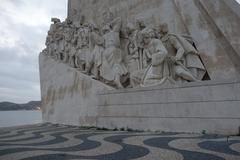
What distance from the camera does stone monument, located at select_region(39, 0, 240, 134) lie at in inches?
274

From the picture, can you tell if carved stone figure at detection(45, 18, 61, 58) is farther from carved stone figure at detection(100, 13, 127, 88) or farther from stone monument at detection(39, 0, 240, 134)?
carved stone figure at detection(100, 13, 127, 88)

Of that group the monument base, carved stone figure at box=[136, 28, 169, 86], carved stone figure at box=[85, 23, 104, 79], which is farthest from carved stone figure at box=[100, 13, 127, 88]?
carved stone figure at box=[136, 28, 169, 86]

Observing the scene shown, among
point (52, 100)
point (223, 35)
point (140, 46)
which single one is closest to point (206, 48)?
point (223, 35)

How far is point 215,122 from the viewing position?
260 inches

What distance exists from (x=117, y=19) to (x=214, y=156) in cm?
784

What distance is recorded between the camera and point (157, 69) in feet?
27.3

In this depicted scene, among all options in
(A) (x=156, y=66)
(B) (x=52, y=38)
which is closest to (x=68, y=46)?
(B) (x=52, y=38)

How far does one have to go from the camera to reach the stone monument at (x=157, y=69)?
6.97 metres

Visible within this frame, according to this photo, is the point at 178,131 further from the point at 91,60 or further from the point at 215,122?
the point at 91,60

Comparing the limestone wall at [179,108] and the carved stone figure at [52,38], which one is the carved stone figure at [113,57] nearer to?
the limestone wall at [179,108]

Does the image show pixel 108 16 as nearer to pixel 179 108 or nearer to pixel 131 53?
pixel 131 53

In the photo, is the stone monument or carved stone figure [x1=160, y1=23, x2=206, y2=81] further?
carved stone figure [x1=160, y1=23, x2=206, y2=81]

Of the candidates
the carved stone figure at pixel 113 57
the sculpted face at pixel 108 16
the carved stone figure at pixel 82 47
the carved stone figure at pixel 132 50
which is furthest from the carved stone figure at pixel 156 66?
the carved stone figure at pixel 82 47

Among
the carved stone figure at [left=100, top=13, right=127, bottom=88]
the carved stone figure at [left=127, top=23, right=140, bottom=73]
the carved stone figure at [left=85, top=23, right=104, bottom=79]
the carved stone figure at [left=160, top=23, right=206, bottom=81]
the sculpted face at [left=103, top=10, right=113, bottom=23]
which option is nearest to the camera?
the carved stone figure at [left=160, top=23, right=206, bottom=81]
